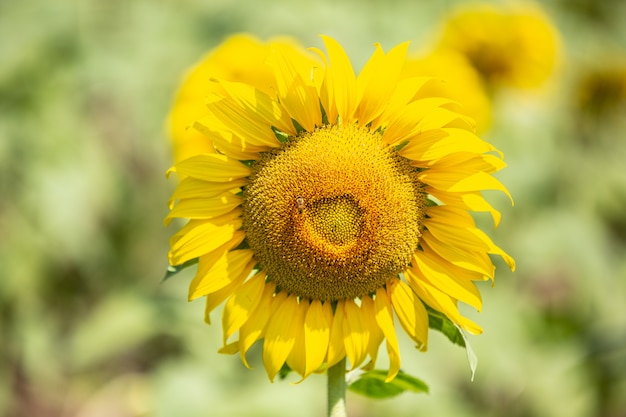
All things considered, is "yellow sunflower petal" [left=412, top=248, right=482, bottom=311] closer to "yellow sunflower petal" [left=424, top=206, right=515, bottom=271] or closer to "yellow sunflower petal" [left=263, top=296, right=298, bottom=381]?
"yellow sunflower petal" [left=424, top=206, right=515, bottom=271]

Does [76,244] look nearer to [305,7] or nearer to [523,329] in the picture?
[305,7]

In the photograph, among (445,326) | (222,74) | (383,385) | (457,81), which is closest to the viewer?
(445,326)

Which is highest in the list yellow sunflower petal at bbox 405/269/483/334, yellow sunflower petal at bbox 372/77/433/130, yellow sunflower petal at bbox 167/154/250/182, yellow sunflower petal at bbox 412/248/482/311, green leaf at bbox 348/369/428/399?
yellow sunflower petal at bbox 372/77/433/130

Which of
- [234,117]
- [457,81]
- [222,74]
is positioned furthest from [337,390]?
[457,81]

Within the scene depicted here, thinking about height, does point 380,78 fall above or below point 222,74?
above

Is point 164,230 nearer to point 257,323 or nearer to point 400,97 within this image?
point 257,323

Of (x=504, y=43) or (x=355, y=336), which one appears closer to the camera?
(x=355, y=336)

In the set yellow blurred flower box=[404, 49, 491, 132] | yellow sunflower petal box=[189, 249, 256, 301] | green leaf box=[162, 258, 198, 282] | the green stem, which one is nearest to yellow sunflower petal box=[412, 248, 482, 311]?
the green stem
